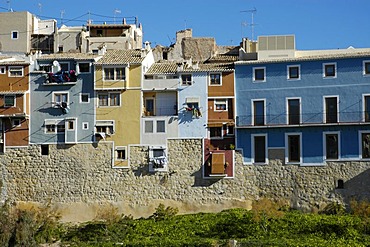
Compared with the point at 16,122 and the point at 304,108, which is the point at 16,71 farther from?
the point at 304,108

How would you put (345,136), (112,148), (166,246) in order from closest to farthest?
(166,246) → (345,136) → (112,148)

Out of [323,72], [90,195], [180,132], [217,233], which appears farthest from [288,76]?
[90,195]

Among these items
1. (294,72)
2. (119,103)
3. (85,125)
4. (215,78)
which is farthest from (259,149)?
(85,125)

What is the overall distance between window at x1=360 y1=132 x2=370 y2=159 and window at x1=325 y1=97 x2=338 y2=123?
1912mm

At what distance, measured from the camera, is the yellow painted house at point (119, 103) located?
2078 inches

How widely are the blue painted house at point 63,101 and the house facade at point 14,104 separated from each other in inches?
18.6

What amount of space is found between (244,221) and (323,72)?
10.9m

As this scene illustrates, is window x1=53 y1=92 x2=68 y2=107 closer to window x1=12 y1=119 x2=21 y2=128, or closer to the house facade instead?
the house facade

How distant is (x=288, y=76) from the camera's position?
51.3 m

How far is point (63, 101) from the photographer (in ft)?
177

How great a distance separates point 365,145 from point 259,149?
21.4 ft

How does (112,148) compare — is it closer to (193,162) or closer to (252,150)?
(193,162)

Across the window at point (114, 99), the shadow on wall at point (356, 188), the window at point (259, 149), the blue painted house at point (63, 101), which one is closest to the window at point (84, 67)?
the blue painted house at point (63, 101)

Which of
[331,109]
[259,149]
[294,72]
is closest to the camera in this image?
[331,109]
